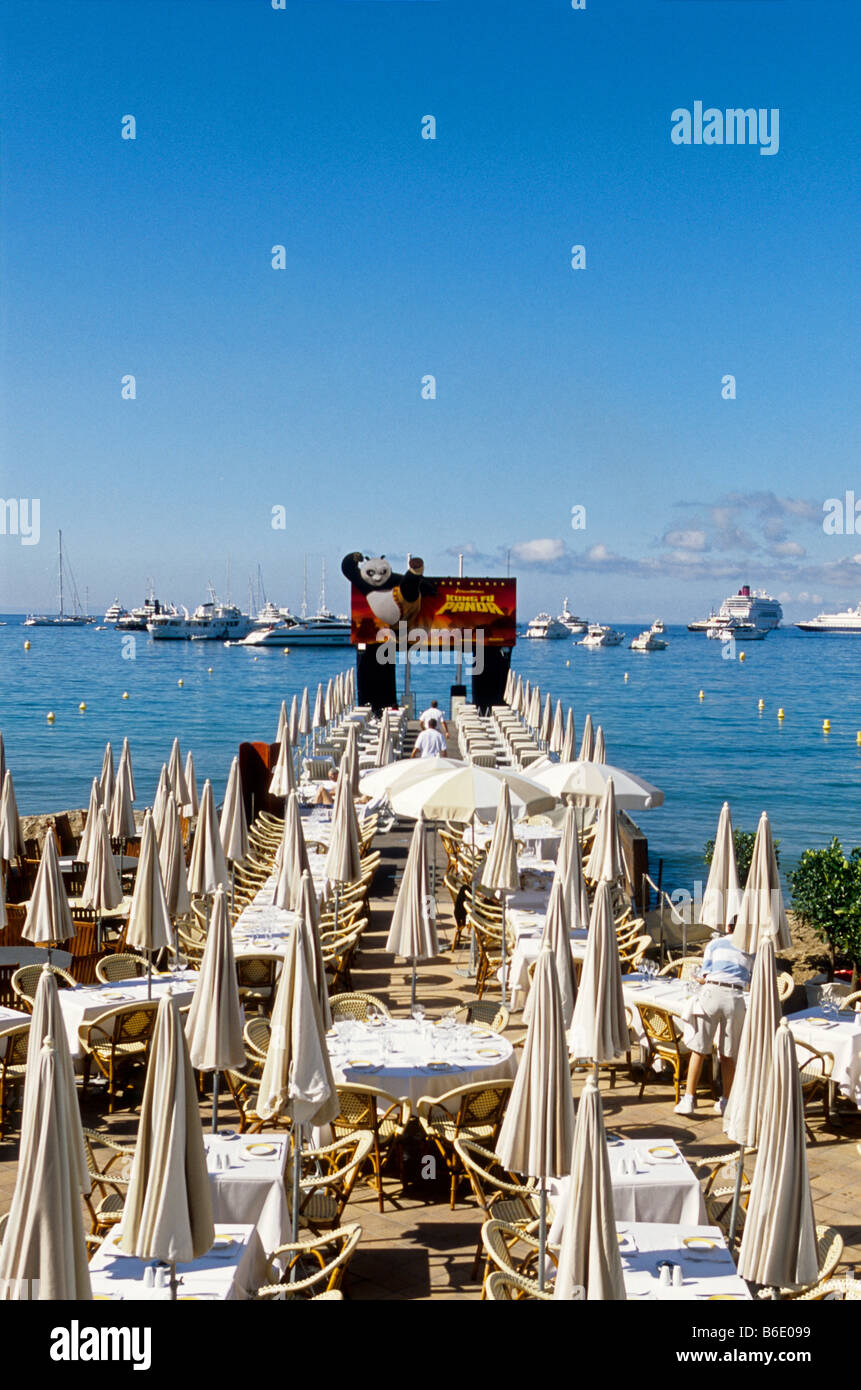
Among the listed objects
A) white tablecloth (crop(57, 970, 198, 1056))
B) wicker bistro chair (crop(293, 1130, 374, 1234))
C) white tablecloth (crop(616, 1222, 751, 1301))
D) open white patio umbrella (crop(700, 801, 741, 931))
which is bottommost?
wicker bistro chair (crop(293, 1130, 374, 1234))

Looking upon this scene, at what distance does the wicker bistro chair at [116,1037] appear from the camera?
9070mm

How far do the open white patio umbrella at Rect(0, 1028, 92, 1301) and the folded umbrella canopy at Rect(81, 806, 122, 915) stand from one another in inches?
301

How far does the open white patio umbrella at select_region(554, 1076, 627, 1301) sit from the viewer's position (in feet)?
14.8

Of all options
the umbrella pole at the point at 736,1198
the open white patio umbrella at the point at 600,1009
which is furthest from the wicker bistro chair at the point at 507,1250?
the open white patio umbrella at the point at 600,1009

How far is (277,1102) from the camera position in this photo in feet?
21.2

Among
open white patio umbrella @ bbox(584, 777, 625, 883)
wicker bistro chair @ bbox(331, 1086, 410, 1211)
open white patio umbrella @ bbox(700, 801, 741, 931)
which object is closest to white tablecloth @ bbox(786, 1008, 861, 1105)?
open white patio umbrella @ bbox(700, 801, 741, 931)

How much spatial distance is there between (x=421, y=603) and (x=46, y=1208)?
113ft

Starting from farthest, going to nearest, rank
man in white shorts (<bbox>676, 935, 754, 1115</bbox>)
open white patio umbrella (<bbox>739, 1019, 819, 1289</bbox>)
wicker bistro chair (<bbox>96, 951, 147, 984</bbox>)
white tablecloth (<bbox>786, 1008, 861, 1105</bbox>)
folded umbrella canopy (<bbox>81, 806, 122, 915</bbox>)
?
folded umbrella canopy (<bbox>81, 806, 122, 915</bbox>) < wicker bistro chair (<bbox>96, 951, 147, 984</bbox>) < man in white shorts (<bbox>676, 935, 754, 1115</bbox>) < white tablecloth (<bbox>786, 1008, 861, 1105</bbox>) < open white patio umbrella (<bbox>739, 1019, 819, 1289</bbox>)

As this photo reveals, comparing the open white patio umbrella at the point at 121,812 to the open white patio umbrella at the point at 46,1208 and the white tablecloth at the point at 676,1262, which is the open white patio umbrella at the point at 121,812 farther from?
the open white patio umbrella at the point at 46,1208

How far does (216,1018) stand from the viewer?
7.23m

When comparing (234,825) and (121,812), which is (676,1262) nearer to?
(234,825)

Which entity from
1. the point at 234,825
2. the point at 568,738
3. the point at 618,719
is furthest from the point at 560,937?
the point at 618,719

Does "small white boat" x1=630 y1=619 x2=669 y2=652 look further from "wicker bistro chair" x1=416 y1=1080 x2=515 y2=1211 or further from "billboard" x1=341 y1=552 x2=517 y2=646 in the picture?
"wicker bistro chair" x1=416 y1=1080 x2=515 y2=1211
